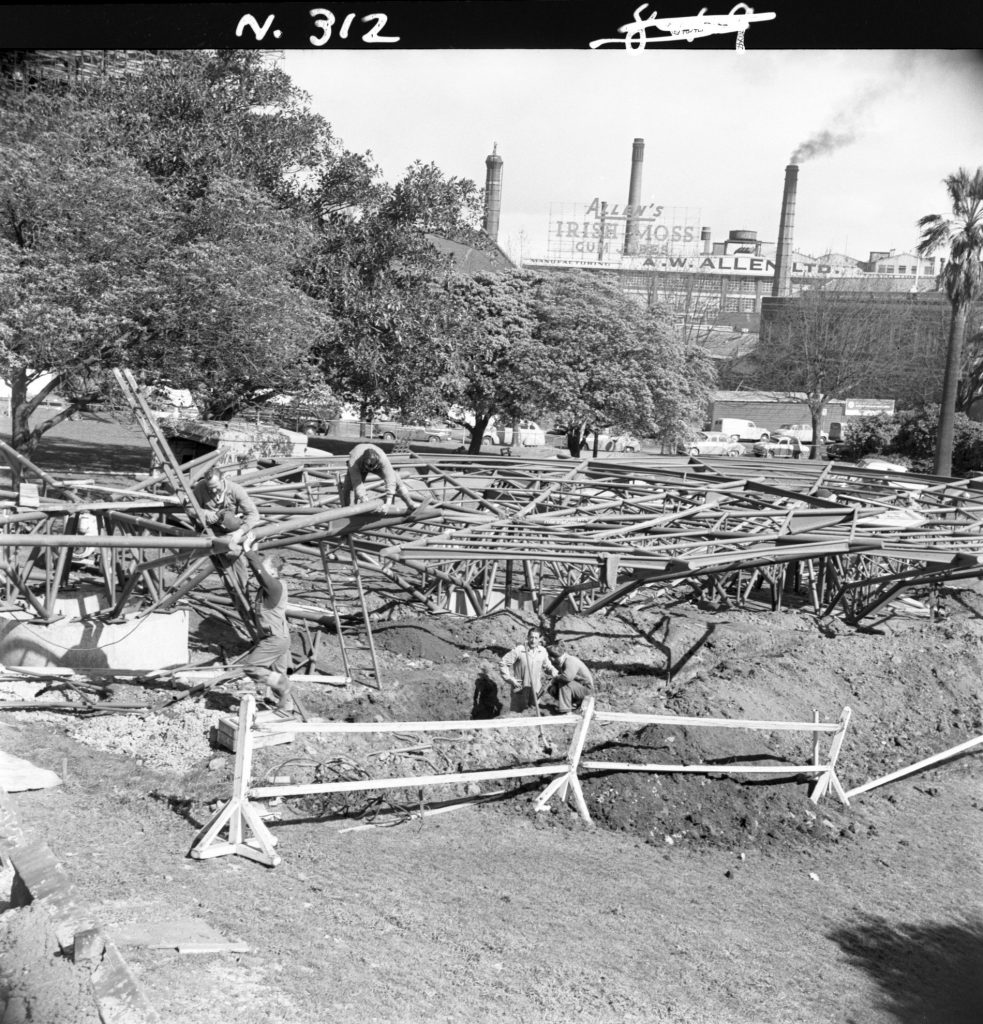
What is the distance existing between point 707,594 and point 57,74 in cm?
1328

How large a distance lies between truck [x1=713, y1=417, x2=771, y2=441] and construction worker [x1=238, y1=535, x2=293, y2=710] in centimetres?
3982

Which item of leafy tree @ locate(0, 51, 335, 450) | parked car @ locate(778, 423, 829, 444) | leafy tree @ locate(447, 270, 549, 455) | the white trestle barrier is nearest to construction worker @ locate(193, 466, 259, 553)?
the white trestle barrier

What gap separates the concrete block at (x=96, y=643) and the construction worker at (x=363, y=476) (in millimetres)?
3583

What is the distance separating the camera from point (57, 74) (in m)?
17.5

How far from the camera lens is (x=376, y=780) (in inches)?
321

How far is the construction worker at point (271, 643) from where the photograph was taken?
968cm

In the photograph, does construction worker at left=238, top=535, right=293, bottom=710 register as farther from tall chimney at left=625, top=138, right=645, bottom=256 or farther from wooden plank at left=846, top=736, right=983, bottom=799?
tall chimney at left=625, top=138, right=645, bottom=256

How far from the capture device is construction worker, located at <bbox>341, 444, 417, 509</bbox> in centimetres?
847

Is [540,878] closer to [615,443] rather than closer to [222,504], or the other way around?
[222,504]

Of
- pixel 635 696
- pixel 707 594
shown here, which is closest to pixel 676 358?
Result: pixel 707 594

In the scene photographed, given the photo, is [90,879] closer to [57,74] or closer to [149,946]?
[149,946]

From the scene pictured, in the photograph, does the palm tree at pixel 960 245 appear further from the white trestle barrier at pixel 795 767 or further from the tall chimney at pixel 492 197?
the white trestle barrier at pixel 795 767

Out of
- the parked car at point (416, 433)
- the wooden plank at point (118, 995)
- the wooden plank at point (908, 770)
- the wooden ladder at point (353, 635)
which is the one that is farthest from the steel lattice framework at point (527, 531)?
the parked car at point (416, 433)

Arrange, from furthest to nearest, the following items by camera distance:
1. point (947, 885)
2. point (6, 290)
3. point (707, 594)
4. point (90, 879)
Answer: point (707, 594)
point (6, 290)
point (947, 885)
point (90, 879)
